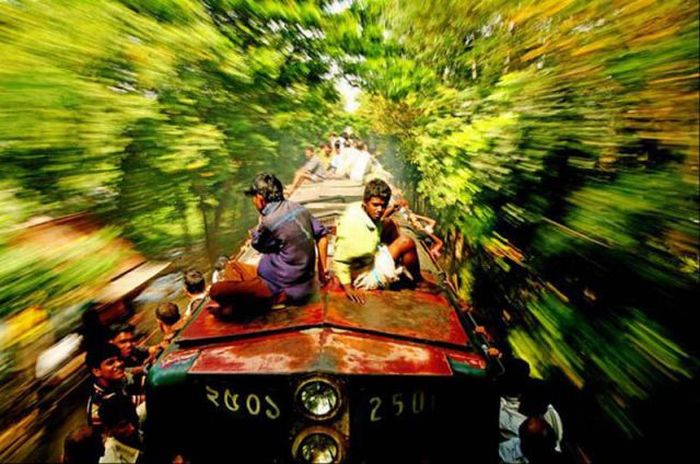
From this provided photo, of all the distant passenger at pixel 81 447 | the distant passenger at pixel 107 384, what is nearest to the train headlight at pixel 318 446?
the distant passenger at pixel 81 447

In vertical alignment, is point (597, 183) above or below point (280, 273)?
above

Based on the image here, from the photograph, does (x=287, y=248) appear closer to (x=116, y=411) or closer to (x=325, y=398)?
(x=325, y=398)

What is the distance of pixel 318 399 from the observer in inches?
90.0

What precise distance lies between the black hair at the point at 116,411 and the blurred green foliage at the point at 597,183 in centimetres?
341

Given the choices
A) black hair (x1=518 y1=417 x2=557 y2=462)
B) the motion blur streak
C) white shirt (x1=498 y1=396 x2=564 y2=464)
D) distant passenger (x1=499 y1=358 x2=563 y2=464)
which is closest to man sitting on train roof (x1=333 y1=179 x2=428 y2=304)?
the motion blur streak

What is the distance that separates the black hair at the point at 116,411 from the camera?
11.1ft

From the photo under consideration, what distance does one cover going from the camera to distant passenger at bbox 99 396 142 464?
289 centimetres

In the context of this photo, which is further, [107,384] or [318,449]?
[107,384]

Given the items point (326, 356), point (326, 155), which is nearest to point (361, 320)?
point (326, 356)

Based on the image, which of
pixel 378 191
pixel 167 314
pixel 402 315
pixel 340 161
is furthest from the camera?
pixel 340 161

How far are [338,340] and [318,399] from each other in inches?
14.9

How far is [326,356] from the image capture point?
7.63 feet

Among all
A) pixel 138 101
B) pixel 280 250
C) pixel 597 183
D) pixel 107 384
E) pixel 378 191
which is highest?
pixel 138 101

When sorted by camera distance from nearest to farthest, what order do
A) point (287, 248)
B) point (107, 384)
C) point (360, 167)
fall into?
point (287, 248)
point (107, 384)
point (360, 167)
